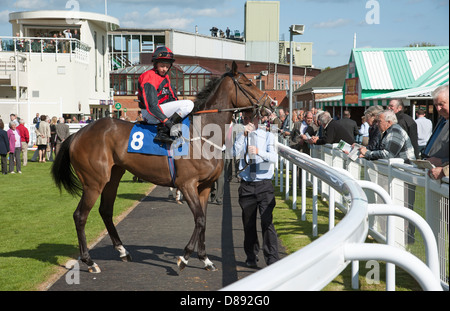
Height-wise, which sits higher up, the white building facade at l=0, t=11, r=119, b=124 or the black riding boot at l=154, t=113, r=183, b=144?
the white building facade at l=0, t=11, r=119, b=124

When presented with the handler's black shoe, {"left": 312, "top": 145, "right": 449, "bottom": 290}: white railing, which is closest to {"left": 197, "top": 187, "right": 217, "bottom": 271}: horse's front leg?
the handler's black shoe

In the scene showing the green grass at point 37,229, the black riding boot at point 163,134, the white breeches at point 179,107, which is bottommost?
the green grass at point 37,229

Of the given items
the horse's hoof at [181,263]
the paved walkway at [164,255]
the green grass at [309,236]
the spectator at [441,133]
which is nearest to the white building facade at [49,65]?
the paved walkway at [164,255]

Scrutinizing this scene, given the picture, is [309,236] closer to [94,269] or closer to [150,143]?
[150,143]

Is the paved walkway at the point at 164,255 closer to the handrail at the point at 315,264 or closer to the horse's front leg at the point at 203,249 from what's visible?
the horse's front leg at the point at 203,249

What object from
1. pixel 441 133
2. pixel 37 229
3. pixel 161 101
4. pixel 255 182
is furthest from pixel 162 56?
pixel 37 229

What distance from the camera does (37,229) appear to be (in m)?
8.90

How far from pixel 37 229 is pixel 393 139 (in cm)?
557

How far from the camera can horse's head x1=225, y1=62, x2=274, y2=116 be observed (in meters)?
6.49

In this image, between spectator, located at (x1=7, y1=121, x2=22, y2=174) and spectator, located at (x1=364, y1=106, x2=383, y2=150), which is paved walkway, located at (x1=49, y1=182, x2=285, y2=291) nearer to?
spectator, located at (x1=364, y1=106, x2=383, y2=150)

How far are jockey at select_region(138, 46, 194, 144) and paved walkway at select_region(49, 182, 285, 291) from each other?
4.78 feet

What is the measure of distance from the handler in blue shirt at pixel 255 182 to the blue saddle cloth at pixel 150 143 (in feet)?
1.97

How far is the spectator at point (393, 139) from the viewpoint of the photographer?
6727 millimetres

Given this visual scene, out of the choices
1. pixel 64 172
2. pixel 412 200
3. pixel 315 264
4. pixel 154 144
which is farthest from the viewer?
pixel 64 172
